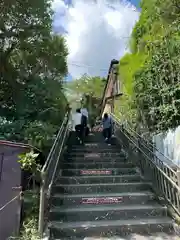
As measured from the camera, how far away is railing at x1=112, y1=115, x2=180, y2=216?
510 cm

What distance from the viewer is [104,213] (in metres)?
5.20

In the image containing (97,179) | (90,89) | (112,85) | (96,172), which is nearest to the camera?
(97,179)

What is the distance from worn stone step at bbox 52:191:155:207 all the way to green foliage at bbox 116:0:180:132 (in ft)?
7.58

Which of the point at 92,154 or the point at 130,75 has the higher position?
the point at 130,75

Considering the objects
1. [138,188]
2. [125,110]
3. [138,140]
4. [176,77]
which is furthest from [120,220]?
[125,110]

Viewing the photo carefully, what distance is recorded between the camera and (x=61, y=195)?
229 inches

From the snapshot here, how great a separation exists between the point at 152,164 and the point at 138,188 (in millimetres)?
687

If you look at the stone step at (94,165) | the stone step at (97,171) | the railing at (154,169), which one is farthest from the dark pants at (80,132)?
the stone step at (97,171)

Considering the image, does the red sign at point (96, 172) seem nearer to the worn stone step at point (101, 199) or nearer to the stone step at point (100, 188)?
the stone step at point (100, 188)

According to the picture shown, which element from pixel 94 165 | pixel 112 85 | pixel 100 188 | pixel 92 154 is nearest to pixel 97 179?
pixel 100 188

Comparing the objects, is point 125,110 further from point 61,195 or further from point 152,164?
point 61,195

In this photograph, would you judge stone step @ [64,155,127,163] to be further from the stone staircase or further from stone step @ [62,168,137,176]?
stone step @ [62,168,137,176]

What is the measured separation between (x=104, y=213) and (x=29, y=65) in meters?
8.54

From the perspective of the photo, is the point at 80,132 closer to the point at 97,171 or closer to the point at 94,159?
the point at 94,159
